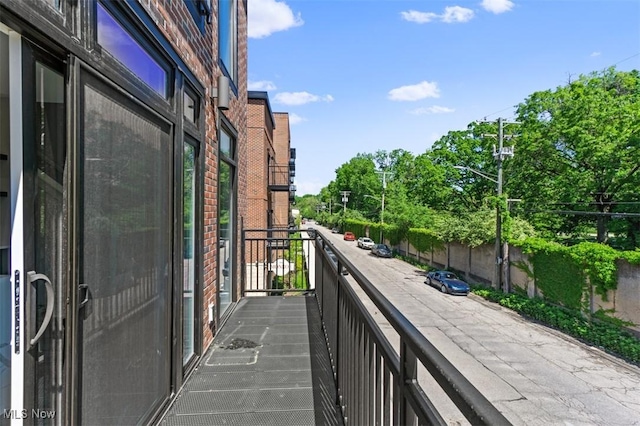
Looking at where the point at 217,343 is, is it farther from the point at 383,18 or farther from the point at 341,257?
the point at 383,18

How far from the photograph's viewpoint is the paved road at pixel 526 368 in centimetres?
646

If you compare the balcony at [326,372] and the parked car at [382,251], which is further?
the parked car at [382,251]

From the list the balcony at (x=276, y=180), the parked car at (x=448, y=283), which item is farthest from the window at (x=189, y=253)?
the parked car at (x=448, y=283)

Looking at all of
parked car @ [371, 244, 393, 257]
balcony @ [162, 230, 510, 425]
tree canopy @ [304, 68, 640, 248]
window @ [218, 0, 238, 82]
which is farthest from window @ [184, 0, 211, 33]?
parked car @ [371, 244, 393, 257]

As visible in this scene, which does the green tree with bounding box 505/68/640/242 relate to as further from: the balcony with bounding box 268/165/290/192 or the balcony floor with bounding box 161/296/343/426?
the balcony floor with bounding box 161/296/343/426

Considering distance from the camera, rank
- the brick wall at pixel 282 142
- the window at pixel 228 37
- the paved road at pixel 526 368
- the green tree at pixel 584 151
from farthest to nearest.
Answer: the brick wall at pixel 282 142 → the green tree at pixel 584 151 → the paved road at pixel 526 368 → the window at pixel 228 37

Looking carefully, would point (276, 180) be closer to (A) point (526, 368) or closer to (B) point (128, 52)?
(A) point (526, 368)

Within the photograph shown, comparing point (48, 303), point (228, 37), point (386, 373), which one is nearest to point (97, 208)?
point (48, 303)

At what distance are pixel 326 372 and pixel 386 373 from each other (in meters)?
1.59

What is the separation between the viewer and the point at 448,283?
16.0 metres

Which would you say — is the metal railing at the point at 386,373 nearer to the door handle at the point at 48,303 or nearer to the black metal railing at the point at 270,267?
the door handle at the point at 48,303

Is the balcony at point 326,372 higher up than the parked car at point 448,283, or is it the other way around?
the balcony at point 326,372

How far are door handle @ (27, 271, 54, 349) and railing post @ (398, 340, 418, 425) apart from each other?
1031 mm

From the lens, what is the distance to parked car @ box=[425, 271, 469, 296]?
51.6 ft
